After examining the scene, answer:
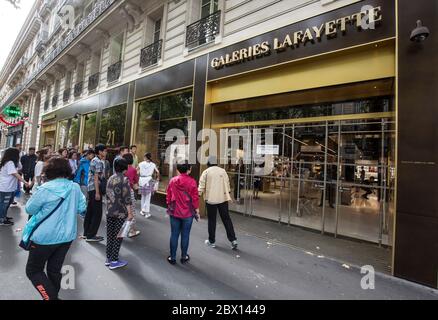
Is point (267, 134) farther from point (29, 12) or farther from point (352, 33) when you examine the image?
point (29, 12)

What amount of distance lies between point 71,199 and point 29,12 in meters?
31.2

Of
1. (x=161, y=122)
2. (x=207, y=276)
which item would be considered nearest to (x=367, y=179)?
(x=207, y=276)

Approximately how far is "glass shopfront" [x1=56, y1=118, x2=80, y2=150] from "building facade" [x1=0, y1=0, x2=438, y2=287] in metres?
3.36

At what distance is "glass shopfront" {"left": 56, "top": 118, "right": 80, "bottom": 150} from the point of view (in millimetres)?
14283

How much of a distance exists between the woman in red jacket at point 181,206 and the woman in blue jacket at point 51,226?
60.1 inches

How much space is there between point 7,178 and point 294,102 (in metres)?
6.98

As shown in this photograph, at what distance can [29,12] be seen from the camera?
2380cm

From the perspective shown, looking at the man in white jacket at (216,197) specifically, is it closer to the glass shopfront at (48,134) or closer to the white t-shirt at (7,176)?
the white t-shirt at (7,176)

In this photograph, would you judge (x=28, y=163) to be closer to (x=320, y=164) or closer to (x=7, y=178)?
(x=7, y=178)

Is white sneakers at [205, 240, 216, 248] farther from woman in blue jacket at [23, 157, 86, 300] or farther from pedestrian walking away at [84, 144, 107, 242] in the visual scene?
woman in blue jacket at [23, 157, 86, 300]

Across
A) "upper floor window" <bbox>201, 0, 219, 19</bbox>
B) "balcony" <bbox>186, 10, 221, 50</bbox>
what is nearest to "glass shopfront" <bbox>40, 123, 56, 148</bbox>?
"balcony" <bbox>186, 10, 221, 50</bbox>

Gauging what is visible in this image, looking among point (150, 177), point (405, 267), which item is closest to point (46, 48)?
point (150, 177)

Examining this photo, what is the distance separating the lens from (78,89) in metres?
14.3
